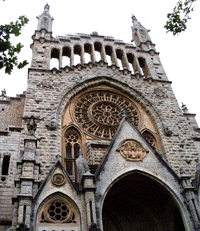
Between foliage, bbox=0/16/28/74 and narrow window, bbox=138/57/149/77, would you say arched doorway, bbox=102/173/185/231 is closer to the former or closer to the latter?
foliage, bbox=0/16/28/74

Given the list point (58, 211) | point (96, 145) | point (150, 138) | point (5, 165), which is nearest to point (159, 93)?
point (150, 138)

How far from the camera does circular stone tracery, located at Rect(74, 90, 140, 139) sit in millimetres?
16234

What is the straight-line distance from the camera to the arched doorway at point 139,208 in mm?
12492

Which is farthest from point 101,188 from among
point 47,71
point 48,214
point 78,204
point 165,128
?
point 47,71

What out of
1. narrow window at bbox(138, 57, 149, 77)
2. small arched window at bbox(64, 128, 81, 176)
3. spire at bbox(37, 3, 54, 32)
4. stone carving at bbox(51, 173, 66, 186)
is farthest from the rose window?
spire at bbox(37, 3, 54, 32)

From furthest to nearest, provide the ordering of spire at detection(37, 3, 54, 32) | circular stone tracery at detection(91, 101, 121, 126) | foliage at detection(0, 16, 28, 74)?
spire at detection(37, 3, 54, 32) → circular stone tracery at detection(91, 101, 121, 126) → foliage at detection(0, 16, 28, 74)

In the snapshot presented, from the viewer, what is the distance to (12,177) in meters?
13.0

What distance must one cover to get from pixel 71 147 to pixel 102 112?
337cm

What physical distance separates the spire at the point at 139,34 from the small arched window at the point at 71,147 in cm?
1100

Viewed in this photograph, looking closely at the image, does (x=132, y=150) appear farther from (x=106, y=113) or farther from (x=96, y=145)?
(x=106, y=113)

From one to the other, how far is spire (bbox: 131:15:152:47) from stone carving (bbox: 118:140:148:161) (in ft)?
40.9

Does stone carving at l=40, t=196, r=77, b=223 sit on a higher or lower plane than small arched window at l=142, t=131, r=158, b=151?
lower

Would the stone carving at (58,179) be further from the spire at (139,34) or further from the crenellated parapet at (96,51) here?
the spire at (139,34)

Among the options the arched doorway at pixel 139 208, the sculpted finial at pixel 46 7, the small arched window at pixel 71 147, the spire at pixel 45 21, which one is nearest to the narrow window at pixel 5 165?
the small arched window at pixel 71 147
